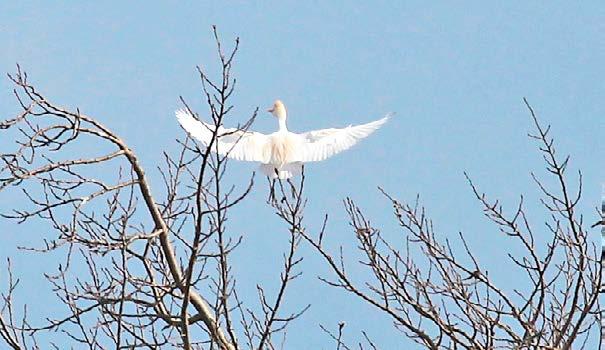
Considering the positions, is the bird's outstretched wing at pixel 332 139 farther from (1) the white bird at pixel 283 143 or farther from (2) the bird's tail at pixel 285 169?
(2) the bird's tail at pixel 285 169

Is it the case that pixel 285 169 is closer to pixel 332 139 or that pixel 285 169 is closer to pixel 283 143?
pixel 283 143

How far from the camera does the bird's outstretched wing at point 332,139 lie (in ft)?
24.8

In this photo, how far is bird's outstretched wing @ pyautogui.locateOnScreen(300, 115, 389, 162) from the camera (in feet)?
24.8

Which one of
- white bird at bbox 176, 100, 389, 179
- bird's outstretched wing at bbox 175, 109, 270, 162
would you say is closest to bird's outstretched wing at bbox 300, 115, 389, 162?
white bird at bbox 176, 100, 389, 179

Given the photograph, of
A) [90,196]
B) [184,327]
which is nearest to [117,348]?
[184,327]

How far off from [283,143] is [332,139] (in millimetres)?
607

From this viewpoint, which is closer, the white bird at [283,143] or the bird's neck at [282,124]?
Answer: the white bird at [283,143]

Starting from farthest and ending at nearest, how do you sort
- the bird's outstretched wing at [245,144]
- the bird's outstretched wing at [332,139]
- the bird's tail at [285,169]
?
1. the bird's outstretched wing at [332,139]
2. the bird's outstretched wing at [245,144]
3. the bird's tail at [285,169]

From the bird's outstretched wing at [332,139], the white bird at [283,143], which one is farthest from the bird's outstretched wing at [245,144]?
the bird's outstretched wing at [332,139]

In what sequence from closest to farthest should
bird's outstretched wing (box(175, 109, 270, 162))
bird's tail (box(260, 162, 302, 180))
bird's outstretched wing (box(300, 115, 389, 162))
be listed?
bird's tail (box(260, 162, 302, 180)), bird's outstretched wing (box(175, 109, 270, 162)), bird's outstretched wing (box(300, 115, 389, 162))

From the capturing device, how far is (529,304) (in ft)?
14.1

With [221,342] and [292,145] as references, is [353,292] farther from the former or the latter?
[292,145]

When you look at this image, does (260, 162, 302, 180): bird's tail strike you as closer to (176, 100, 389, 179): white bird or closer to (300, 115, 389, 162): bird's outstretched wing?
(176, 100, 389, 179): white bird

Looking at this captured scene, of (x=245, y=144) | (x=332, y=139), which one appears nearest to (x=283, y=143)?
(x=245, y=144)
